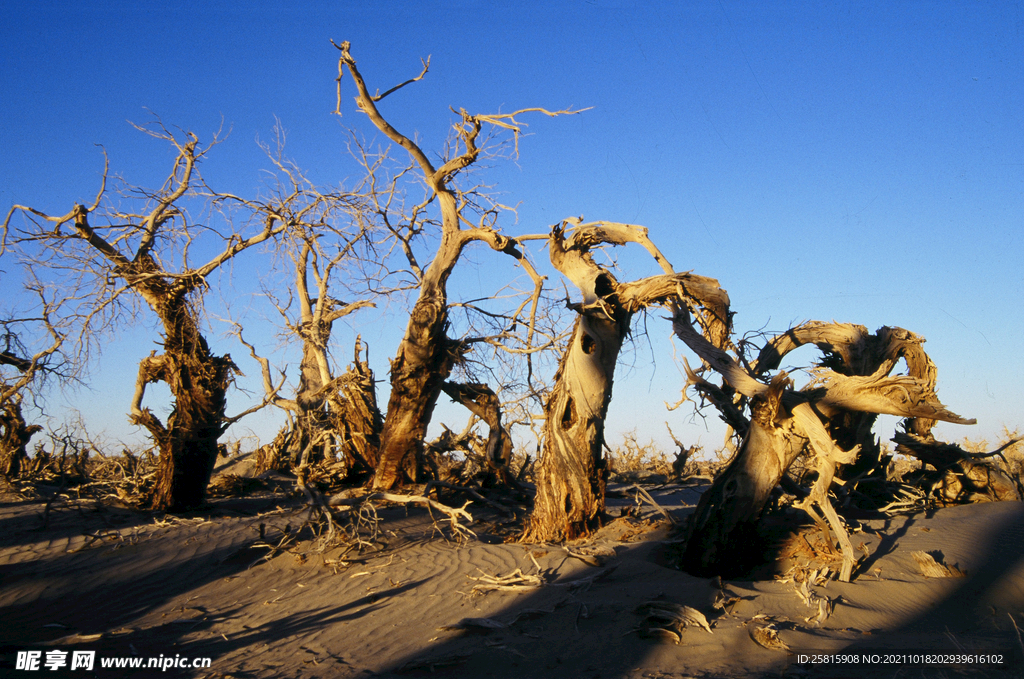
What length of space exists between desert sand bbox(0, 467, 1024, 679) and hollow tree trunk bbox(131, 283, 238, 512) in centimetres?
105

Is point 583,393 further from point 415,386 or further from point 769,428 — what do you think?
point 415,386

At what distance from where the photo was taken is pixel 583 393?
22.4 feet

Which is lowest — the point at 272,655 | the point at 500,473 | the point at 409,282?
the point at 272,655

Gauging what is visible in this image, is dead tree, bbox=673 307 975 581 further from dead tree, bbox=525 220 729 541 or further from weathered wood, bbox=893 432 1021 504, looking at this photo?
weathered wood, bbox=893 432 1021 504

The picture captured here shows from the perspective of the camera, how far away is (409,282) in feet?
34.9

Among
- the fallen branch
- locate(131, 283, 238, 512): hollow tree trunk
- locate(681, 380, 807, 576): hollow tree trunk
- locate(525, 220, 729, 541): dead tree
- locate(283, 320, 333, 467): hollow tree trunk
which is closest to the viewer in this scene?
locate(681, 380, 807, 576): hollow tree trunk

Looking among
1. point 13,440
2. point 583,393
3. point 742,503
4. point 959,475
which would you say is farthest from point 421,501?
point 13,440

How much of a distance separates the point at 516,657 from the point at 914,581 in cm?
312

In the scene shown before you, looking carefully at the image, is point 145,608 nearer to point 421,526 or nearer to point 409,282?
point 421,526

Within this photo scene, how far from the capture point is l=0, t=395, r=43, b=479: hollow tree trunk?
36.3 ft

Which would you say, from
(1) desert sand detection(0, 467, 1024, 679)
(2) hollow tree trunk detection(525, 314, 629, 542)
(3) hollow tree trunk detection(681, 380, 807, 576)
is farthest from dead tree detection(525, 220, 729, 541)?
Answer: (3) hollow tree trunk detection(681, 380, 807, 576)

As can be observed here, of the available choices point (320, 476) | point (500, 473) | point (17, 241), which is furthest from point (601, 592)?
point (17, 241)

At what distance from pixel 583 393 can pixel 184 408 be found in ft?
18.0

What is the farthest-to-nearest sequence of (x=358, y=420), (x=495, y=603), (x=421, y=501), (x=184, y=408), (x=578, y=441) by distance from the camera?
1. (x=358, y=420)
2. (x=184, y=408)
3. (x=421, y=501)
4. (x=578, y=441)
5. (x=495, y=603)
